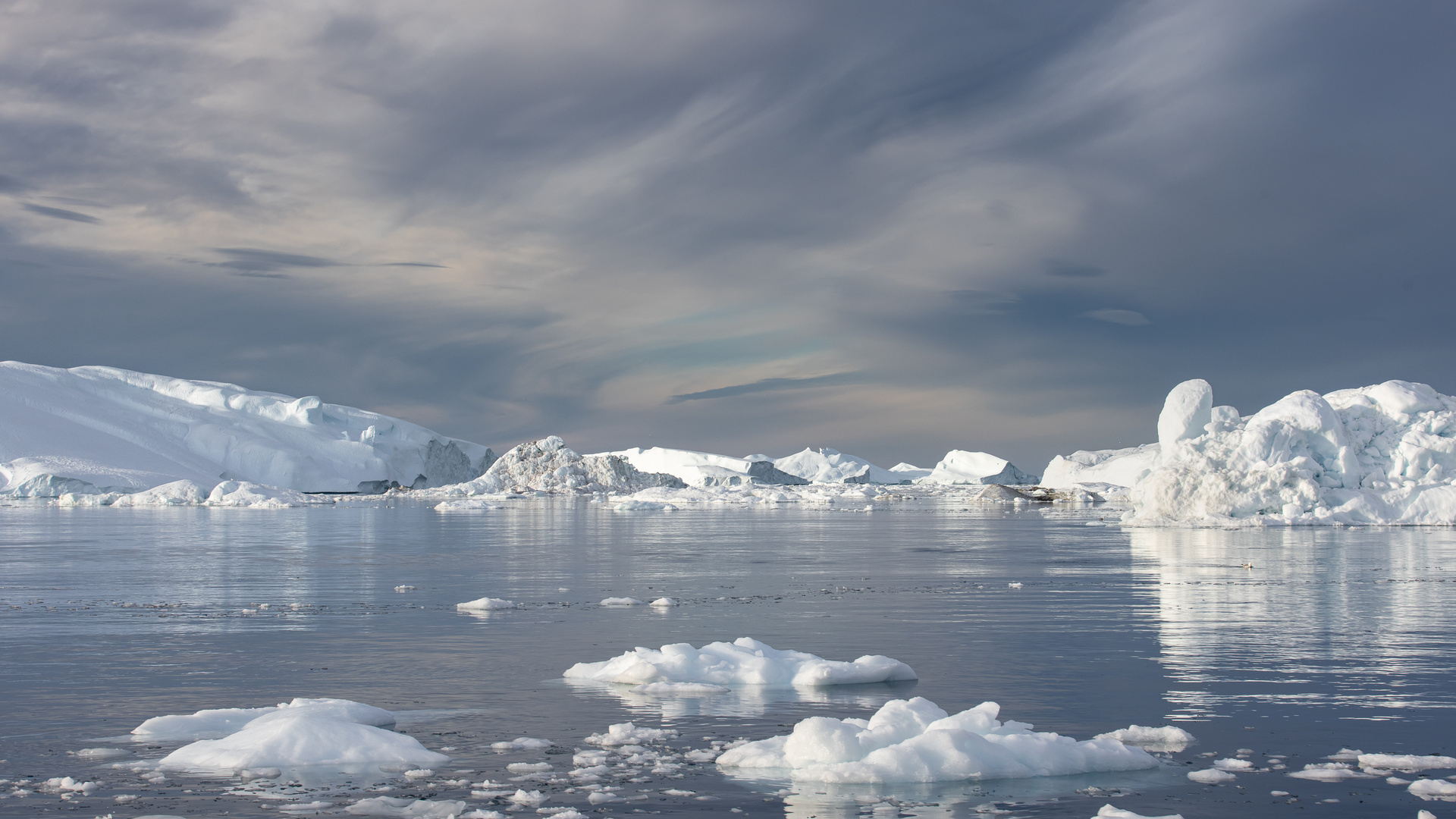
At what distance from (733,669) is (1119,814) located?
6.35m

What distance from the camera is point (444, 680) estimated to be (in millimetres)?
13148

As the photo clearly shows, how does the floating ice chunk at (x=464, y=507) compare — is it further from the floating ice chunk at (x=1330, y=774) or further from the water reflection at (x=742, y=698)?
the floating ice chunk at (x=1330, y=774)

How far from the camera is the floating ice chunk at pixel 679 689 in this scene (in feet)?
40.9

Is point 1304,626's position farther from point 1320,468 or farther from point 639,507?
point 639,507

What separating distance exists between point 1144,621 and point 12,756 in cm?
1563

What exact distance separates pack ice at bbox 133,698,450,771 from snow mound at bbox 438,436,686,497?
455 ft

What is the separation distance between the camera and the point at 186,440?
16475 cm

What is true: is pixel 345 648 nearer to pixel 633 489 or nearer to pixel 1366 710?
pixel 1366 710

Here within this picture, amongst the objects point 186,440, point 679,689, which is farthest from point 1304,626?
point 186,440

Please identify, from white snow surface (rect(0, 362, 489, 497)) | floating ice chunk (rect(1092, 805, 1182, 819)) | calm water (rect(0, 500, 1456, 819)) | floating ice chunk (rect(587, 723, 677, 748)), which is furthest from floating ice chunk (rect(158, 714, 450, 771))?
white snow surface (rect(0, 362, 489, 497))

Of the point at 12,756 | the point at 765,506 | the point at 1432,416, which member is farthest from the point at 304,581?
the point at 765,506

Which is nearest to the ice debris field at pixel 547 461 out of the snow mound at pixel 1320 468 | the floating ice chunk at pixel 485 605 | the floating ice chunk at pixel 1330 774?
the snow mound at pixel 1320 468

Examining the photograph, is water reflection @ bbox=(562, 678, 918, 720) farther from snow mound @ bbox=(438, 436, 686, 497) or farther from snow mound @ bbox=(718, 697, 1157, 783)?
snow mound @ bbox=(438, 436, 686, 497)

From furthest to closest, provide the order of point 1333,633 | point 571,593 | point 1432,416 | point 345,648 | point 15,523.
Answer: point 15,523
point 1432,416
point 571,593
point 1333,633
point 345,648
